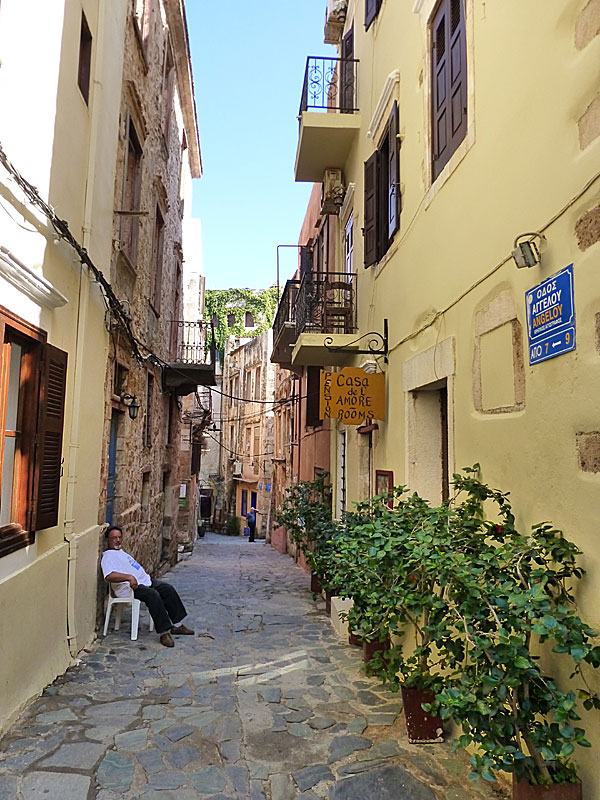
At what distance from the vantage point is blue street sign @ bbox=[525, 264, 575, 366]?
2.71 meters

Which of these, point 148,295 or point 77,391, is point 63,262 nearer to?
point 77,391

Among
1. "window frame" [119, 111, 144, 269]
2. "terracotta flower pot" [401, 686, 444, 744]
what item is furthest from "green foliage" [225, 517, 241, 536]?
"terracotta flower pot" [401, 686, 444, 744]

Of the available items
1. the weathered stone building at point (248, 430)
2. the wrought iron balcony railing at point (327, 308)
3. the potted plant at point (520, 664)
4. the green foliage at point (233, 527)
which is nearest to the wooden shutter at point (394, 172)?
the wrought iron balcony railing at point (327, 308)

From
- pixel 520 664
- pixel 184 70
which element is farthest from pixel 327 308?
pixel 184 70

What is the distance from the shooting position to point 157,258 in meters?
10.9

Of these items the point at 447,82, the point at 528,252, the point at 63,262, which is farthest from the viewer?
the point at 63,262

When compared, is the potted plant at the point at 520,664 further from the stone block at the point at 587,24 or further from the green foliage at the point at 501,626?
the stone block at the point at 587,24

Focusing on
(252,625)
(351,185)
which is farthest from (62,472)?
(351,185)

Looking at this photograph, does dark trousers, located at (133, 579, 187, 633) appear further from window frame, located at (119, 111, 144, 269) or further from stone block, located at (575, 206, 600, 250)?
stone block, located at (575, 206, 600, 250)

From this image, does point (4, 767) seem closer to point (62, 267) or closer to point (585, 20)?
point (62, 267)

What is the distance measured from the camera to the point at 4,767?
3.47 meters

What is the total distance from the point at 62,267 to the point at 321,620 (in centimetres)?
501

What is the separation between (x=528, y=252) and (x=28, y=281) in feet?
10.5

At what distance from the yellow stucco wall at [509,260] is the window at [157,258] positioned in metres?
5.79
